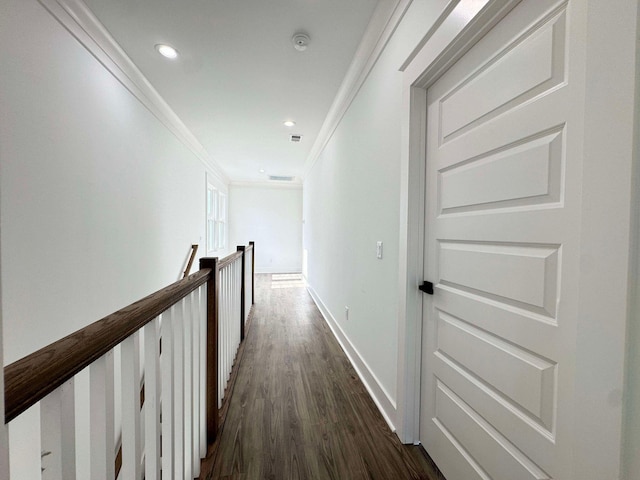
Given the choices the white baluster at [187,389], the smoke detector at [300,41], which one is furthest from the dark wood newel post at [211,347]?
the smoke detector at [300,41]

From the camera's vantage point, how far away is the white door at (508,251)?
87 cm

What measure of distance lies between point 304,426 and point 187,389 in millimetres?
825

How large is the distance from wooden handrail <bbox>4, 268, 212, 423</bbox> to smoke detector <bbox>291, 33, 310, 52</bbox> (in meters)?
2.00

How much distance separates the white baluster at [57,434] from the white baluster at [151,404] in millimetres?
314

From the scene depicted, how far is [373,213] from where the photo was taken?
2061 mm

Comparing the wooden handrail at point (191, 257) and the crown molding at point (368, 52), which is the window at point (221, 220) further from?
the crown molding at point (368, 52)

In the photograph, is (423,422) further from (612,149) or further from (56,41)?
(56,41)

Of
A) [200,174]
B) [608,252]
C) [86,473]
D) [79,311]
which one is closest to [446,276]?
[608,252]

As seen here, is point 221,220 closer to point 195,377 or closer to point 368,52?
point 368,52

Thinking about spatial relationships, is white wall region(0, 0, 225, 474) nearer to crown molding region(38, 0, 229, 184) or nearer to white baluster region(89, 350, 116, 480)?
crown molding region(38, 0, 229, 184)

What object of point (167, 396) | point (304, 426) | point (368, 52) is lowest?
point (304, 426)

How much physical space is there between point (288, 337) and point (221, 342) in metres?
1.29

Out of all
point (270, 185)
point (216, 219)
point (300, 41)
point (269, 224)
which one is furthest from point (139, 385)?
point (270, 185)

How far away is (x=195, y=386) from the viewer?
135 cm
